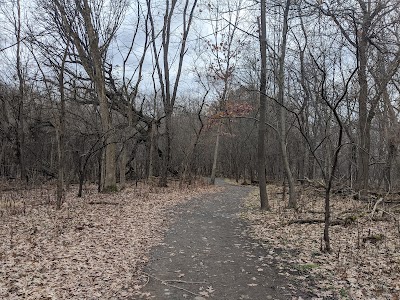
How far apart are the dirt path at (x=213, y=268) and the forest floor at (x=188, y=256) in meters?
0.02

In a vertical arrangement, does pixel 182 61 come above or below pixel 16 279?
above

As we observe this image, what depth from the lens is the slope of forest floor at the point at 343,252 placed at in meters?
5.27


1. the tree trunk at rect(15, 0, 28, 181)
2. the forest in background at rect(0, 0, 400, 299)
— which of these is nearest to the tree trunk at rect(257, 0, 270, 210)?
the forest in background at rect(0, 0, 400, 299)

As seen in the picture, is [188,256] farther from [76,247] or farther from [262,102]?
[262,102]

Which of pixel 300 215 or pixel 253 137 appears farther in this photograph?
pixel 253 137

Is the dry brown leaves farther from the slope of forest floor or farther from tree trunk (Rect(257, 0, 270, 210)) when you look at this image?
tree trunk (Rect(257, 0, 270, 210))

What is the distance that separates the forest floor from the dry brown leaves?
2cm

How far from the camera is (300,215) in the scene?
11328 mm

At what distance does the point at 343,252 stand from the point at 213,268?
9.32 ft

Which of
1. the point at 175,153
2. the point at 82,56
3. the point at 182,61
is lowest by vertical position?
the point at 175,153

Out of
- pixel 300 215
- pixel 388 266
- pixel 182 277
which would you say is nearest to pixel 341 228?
pixel 300 215

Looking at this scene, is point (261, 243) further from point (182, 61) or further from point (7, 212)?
point (182, 61)

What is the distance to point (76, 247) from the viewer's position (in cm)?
727

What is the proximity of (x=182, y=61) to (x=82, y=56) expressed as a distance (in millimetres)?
8206
